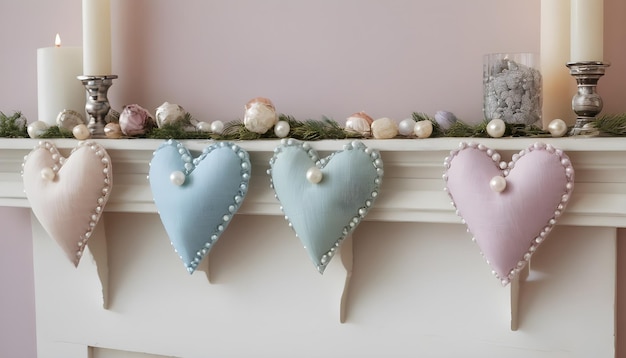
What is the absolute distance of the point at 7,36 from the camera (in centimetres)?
122

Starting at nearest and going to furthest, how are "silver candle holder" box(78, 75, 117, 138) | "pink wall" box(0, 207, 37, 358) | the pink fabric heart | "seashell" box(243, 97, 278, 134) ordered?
the pink fabric heart, "seashell" box(243, 97, 278, 134), "silver candle holder" box(78, 75, 117, 138), "pink wall" box(0, 207, 37, 358)

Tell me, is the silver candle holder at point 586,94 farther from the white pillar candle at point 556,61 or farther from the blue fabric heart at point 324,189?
the blue fabric heart at point 324,189

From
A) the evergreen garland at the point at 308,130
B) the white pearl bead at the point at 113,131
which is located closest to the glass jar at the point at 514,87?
the evergreen garland at the point at 308,130

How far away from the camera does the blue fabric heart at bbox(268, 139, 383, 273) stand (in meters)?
0.91

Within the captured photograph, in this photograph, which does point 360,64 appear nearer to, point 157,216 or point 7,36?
point 157,216

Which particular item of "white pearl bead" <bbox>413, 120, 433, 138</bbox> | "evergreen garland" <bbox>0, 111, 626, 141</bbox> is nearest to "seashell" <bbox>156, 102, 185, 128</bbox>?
"evergreen garland" <bbox>0, 111, 626, 141</bbox>

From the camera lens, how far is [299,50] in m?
Result: 1.06

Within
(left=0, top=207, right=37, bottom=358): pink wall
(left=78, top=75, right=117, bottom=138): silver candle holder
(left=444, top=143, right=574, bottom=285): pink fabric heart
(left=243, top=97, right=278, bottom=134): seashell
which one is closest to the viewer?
(left=444, top=143, right=574, bottom=285): pink fabric heart

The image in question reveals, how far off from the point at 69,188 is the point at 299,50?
358 millimetres

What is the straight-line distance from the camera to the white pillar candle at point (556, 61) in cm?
92

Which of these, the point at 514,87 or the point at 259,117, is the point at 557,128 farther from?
the point at 259,117

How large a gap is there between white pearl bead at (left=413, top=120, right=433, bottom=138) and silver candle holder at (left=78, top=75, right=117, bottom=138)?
1.42 ft

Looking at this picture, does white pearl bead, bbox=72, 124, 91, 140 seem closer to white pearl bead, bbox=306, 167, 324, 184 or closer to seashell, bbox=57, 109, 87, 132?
seashell, bbox=57, 109, 87, 132

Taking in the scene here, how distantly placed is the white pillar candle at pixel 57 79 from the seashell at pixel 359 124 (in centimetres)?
43
